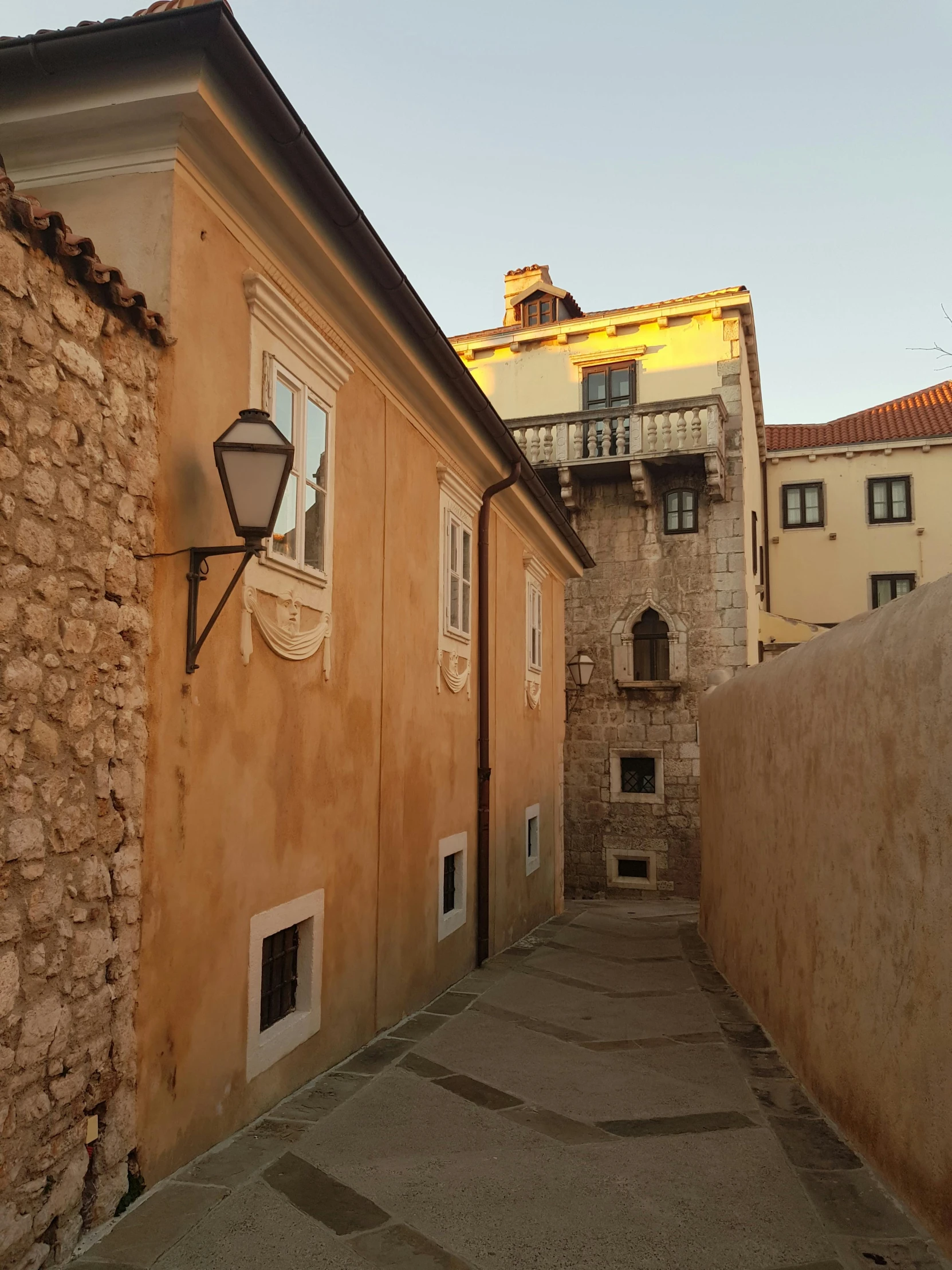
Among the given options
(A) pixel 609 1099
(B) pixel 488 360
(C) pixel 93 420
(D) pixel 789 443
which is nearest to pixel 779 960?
(A) pixel 609 1099

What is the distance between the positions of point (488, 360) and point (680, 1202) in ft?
58.1

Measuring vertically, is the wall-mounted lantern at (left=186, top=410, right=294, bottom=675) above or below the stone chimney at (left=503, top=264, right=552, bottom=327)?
below

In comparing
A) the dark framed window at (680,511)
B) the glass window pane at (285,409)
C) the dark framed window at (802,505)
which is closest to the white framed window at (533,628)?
the dark framed window at (680,511)

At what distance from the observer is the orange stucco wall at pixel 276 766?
169 inches

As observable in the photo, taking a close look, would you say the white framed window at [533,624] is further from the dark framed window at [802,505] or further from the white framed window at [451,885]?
the dark framed window at [802,505]

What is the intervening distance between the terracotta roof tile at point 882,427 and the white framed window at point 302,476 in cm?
1954

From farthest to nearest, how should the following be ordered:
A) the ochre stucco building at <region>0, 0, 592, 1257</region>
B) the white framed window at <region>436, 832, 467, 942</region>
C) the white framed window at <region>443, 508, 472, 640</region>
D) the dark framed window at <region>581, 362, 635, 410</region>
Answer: the dark framed window at <region>581, 362, 635, 410</region> → the white framed window at <region>443, 508, 472, 640</region> → the white framed window at <region>436, 832, 467, 942</region> → the ochre stucco building at <region>0, 0, 592, 1257</region>

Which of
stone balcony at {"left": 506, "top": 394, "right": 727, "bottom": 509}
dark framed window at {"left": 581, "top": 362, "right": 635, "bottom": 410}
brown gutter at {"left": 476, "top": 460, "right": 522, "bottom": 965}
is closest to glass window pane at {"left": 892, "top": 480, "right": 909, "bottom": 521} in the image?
stone balcony at {"left": 506, "top": 394, "right": 727, "bottom": 509}

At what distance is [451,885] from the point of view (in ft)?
30.5

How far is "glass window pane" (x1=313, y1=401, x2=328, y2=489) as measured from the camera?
588 centimetres

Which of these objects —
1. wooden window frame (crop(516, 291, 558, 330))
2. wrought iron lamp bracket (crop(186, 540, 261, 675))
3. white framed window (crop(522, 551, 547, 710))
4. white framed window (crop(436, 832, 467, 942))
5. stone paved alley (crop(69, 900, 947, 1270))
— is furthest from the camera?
wooden window frame (crop(516, 291, 558, 330))

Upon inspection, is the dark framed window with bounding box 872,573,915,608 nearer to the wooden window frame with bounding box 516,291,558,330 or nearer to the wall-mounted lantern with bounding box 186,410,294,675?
the wooden window frame with bounding box 516,291,558,330

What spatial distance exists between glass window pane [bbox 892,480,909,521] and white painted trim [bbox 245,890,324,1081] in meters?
20.0

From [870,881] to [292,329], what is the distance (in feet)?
13.7
